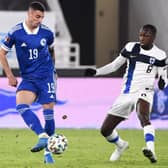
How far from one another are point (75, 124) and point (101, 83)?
103 centimetres

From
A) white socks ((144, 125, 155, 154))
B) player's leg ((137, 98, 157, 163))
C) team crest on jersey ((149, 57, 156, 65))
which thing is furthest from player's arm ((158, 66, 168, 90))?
white socks ((144, 125, 155, 154))

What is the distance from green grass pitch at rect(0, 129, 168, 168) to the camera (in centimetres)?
1200

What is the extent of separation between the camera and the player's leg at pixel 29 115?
11.4m

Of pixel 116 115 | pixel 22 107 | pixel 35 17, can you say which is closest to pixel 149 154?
pixel 116 115

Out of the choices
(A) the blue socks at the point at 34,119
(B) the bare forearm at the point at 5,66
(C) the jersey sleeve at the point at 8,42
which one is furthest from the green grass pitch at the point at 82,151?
(C) the jersey sleeve at the point at 8,42

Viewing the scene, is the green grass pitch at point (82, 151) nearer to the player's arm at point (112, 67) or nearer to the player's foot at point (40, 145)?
the player's foot at point (40, 145)

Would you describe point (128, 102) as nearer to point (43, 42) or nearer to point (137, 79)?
point (137, 79)

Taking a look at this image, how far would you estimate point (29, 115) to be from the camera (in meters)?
11.7

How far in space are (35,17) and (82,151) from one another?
3033mm

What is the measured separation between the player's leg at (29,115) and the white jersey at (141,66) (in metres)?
1.41

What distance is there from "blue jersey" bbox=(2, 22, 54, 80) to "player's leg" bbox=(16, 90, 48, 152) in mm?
254

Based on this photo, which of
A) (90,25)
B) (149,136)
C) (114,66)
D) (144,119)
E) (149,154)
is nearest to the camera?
(149,154)

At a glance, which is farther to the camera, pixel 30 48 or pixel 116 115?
pixel 116 115

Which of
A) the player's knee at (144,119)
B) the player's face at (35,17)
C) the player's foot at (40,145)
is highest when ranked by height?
the player's face at (35,17)
